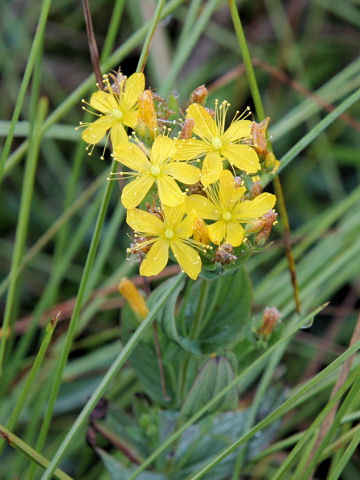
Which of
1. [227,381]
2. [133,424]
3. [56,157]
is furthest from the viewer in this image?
[56,157]

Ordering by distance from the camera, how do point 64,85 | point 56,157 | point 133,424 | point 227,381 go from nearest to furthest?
point 227,381 → point 133,424 → point 56,157 → point 64,85

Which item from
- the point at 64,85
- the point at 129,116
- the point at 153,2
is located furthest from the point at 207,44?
the point at 129,116

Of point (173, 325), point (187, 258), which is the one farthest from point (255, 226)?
point (173, 325)

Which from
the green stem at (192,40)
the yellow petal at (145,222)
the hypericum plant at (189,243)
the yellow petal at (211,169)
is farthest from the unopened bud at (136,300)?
the green stem at (192,40)

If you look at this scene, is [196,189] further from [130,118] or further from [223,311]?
[223,311]

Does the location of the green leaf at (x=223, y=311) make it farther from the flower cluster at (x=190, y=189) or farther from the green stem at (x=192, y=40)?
the green stem at (x=192, y=40)

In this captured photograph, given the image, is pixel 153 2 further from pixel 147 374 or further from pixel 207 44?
pixel 147 374
